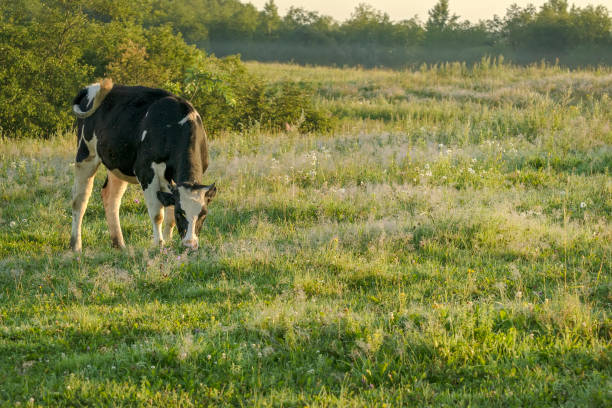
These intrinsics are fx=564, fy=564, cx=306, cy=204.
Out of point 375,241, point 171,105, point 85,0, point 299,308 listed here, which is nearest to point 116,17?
point 85,0

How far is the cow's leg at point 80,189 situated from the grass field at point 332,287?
32cm

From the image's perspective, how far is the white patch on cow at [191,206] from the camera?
7.34 m

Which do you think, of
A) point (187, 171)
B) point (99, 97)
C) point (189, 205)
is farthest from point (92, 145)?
→ point (189, 205)

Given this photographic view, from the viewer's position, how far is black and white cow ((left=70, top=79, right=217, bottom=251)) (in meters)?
7.50

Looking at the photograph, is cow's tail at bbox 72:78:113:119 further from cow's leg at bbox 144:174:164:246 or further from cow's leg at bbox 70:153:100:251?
cow's leg at bbox 144:174:164:246

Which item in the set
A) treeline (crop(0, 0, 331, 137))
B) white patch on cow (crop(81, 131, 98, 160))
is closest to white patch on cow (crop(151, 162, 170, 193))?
white patch on cow (crop(81, 131, 98, 160))

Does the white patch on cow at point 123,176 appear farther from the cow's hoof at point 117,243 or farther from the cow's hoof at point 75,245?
the cow's hoof at point 75,245

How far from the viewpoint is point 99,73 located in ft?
72.1

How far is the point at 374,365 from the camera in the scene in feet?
16.1

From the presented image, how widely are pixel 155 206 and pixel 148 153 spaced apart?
30.8 inches

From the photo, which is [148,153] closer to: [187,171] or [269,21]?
[187,171]

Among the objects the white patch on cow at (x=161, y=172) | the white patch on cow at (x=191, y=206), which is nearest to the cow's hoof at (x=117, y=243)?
the white patch on cow at (x=161, y=172)

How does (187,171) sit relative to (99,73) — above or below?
below

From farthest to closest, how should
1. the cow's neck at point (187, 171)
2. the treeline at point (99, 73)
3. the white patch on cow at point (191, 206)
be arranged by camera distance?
the treeline at point (99, 73)
the cow's neck at point (187, 171)
the white patch on cow at point (191, 206)
